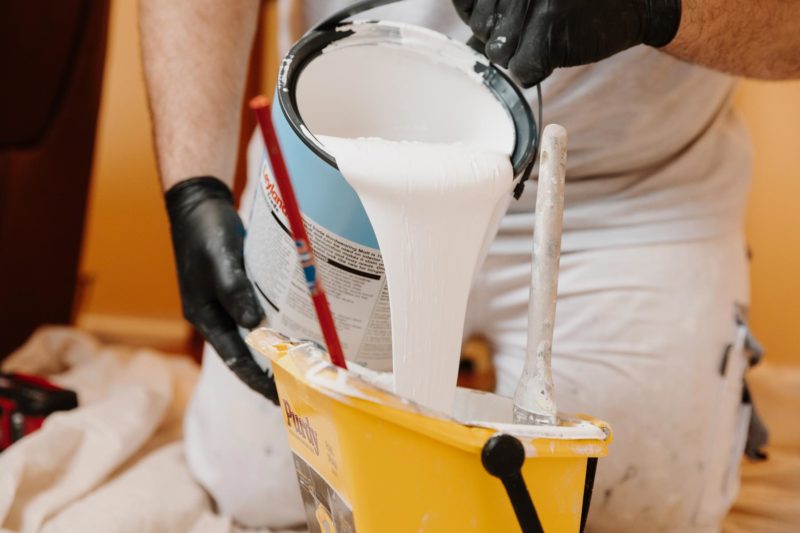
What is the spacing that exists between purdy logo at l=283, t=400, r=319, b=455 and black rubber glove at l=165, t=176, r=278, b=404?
0.43 ft

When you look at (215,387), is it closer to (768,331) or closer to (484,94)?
(484,94)

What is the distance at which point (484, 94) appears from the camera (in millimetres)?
633

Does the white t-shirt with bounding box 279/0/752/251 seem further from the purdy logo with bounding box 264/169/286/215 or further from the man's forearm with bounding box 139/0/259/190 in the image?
the purdy logo with bounding box 264/169/286/215

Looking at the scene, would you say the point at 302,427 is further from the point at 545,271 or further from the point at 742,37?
the point at 742,37

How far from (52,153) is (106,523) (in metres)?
0.70

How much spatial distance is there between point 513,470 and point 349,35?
33cm

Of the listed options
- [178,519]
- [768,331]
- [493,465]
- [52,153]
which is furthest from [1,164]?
[768,331]

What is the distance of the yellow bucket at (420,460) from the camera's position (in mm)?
450

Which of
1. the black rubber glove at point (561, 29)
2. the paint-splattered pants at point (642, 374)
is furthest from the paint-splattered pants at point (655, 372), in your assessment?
the black rubber glove at point (561, 29)

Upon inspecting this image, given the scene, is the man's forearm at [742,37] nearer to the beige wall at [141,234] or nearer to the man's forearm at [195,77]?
the man's forearm at [195,77]

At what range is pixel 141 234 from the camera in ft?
5.77

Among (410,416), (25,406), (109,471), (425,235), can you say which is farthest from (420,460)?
(25,406)

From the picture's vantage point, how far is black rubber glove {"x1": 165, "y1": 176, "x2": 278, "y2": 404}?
2.19 ft

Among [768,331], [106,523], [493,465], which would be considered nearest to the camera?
[493,465]
